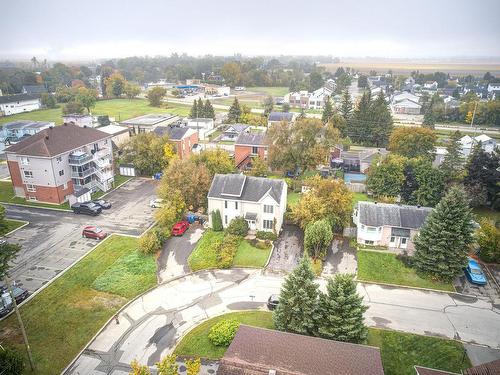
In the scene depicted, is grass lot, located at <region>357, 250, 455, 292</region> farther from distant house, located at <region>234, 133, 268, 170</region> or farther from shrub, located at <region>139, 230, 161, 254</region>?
distant house, located at <region>234, 133, 268, 170</region>

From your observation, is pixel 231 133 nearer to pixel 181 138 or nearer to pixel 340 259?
pixel 181 138

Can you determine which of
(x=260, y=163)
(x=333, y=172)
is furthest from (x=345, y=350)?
(x=333, y=172)

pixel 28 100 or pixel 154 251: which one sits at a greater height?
pixel 28 100

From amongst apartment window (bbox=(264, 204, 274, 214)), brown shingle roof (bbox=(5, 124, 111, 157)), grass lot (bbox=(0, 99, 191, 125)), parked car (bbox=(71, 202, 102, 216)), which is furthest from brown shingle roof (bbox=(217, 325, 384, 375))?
grass lot (bbox=(0, 99, 191, 125))

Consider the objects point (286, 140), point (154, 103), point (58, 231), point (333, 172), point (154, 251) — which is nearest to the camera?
point (154, 251)

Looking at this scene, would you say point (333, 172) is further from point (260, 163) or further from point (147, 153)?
point (147, 153)

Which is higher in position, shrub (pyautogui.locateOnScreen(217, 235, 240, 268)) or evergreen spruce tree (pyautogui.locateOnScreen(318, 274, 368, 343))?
evergreen spruce tree (pyautogui.locateOnScreen(318, 274, 368, 343))

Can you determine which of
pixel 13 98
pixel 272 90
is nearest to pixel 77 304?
pixel 13 98
